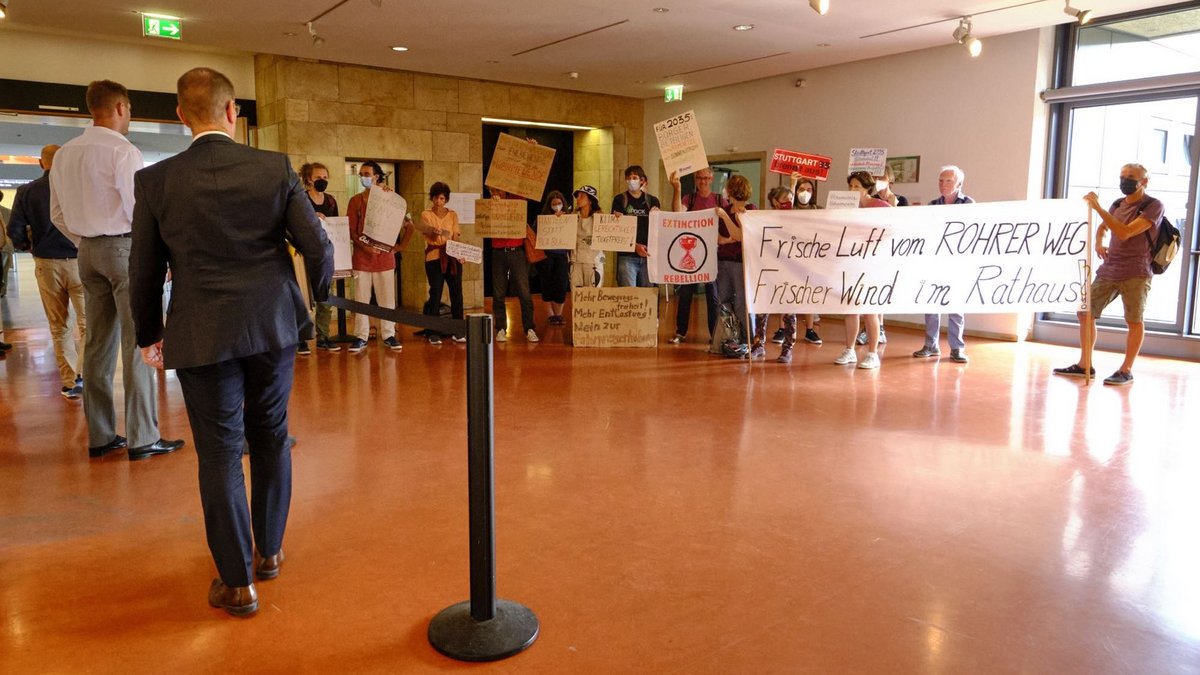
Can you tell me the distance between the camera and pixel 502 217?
25.8ft

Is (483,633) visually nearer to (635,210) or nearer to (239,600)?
(239,600)

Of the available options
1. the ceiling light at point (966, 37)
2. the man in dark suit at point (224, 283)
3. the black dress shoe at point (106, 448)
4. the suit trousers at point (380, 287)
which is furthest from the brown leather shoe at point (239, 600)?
the ceiling light at point (966, 37)

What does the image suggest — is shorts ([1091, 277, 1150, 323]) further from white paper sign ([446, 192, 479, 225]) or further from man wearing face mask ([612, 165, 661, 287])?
white paper sign ([446, 192, 479, 225])

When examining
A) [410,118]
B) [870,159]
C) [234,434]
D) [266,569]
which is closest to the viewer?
[234,434]

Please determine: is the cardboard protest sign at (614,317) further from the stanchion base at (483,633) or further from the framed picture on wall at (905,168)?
the stanchion base at (483,633)

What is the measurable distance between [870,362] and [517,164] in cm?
360

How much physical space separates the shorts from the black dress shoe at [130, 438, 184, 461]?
6382 millimetres

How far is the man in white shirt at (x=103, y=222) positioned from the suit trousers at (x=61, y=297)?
1.17 metres

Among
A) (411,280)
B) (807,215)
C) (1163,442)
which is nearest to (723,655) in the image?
(1163,442)

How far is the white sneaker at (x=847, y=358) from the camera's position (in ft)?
22.8

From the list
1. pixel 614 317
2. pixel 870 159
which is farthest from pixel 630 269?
pixel 870 159

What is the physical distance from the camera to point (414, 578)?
279cm

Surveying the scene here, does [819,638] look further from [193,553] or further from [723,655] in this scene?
[193,553]

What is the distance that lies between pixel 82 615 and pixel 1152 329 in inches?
347
